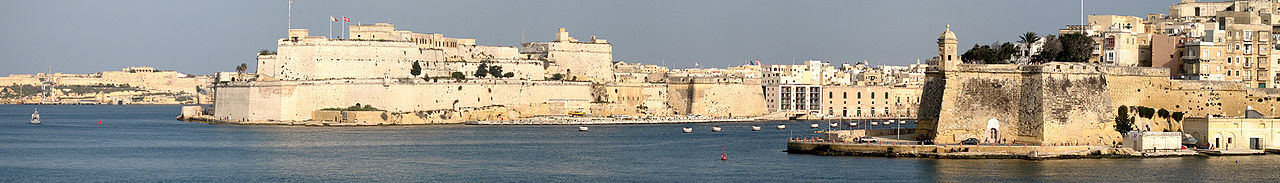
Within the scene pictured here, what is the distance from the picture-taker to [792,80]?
8600 centimetres

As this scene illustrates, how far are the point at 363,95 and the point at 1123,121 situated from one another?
3620 centimetres

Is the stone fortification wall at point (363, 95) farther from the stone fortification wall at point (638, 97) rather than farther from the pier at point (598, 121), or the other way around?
the stone fortification wall at point (638, 97)

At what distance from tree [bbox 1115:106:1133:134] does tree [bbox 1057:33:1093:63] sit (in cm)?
361

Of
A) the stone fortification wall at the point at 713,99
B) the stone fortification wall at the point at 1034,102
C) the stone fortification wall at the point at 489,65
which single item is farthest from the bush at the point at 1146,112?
the stone fortification wall at the point at 489,65

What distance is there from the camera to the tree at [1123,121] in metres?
40.2

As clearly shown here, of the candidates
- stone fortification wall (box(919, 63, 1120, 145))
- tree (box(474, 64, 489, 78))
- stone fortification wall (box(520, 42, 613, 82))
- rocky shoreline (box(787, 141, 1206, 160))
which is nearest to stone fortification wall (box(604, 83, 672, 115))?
stone fortification wall (box(520, 42, 613, 82))

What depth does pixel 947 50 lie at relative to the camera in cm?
3959

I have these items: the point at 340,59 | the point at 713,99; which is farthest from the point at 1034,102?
the point at 713,99

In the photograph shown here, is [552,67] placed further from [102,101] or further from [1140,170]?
[102,101]

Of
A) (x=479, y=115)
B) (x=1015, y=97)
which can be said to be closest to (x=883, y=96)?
(x=479, y=115)

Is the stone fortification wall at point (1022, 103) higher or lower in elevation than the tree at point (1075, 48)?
lower

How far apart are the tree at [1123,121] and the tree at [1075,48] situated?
361 centimetres

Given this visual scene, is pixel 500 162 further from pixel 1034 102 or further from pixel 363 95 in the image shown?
pixel 363 95

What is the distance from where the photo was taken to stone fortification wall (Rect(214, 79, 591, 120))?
66875mm
